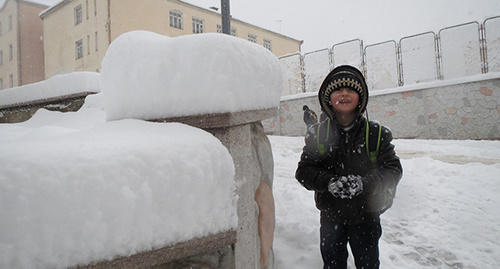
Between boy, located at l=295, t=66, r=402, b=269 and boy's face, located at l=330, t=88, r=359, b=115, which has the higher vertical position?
boy's face, located at l=330, t=88, r=359, b=115

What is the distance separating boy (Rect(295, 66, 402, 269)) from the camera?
1.68 metres

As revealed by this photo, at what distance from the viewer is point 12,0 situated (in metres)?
20.7

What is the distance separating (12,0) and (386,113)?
83.4ft

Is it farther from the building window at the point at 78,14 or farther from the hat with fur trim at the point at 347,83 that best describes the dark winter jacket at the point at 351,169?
the building window at the point at 78,14

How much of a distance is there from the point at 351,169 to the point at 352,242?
0.46 metres

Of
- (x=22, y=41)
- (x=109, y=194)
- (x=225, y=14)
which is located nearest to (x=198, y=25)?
(x=22, y=41)

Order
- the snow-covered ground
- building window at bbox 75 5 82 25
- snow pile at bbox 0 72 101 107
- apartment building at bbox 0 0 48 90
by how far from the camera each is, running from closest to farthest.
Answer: the snow-covered ground → snow pile at bbox 0 72 101 107 → building window at bbox 75 5 82 25 → apartment building at bbox 0 0 48 90

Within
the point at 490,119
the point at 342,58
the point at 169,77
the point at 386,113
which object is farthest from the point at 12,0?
the point at 490,119

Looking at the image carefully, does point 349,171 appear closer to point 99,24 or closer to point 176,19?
point 99,24

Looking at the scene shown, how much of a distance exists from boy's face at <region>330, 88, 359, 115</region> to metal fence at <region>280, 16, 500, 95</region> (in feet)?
32.9

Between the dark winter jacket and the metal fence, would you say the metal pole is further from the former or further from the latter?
the metal fence

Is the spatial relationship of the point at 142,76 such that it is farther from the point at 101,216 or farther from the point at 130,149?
the point at 101,216

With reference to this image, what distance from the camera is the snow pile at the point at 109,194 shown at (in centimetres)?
82

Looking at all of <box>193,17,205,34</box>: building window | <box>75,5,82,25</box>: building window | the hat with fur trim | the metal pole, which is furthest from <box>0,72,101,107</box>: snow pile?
<box>193,17,205,34</box>: building window
